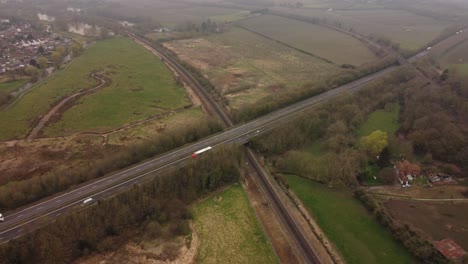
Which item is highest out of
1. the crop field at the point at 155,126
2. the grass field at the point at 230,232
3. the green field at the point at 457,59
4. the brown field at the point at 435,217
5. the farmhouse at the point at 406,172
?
the green field at the point at 457,59

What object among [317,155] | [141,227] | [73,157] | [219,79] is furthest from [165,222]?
[219,79]

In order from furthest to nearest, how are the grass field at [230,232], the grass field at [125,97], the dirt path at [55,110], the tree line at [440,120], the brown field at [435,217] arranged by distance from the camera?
1. the grass field at [125,97]
2. the dirt path at [55,110]
3. the tree line at [440,120]
4. the brown field at [435,217]
5. the grass field at [230,232]

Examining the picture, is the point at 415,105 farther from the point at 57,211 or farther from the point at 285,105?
the point at 57,211

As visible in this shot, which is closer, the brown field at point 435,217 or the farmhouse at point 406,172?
the brown field at point 435,217

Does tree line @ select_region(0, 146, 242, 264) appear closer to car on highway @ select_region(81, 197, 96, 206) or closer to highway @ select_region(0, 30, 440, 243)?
car on highway @ select_region(81, 197, 96, 206)

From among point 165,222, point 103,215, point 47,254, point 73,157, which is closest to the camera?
point 47,254

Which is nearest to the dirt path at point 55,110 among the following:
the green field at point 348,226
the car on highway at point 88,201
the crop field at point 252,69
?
the car on highway at point 88,201

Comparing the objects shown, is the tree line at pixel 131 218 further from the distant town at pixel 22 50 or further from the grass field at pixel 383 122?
the distant town at pixel 22 50
